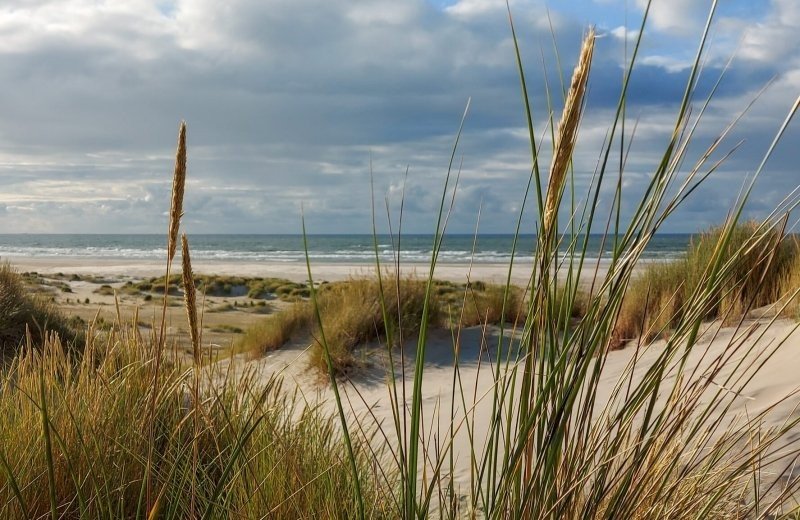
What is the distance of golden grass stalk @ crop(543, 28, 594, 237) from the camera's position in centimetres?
107

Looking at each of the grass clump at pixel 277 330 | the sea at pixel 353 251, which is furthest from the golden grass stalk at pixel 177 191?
the sea at pixel 353 251

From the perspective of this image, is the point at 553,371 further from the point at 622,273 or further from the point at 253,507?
the point at 253,507

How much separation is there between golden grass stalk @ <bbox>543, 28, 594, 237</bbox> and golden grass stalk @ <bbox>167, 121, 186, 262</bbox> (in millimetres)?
594

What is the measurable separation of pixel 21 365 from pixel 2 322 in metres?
5.20

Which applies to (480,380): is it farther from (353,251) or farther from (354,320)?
(353,251)

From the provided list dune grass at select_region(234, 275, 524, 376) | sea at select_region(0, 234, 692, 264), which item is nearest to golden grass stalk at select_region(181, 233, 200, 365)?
dune grass at select_region(234, 275, 524, 376)

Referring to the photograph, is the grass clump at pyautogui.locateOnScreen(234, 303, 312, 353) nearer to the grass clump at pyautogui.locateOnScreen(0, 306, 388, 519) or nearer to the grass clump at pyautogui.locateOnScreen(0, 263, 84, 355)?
the grass clump at pyautogui.locateOnScreen(0, 263, 84, 355)

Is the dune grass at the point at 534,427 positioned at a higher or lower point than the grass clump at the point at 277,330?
higher

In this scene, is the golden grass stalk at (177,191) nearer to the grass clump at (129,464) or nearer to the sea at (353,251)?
the grass clump at (129,464)

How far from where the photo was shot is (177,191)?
47.4 inches

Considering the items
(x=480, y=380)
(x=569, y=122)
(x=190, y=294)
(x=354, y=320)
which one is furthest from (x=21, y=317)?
(x=569, y=122)

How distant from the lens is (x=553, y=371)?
128cm

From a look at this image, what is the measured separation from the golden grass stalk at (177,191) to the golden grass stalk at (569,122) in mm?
594

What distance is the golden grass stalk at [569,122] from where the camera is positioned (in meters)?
1.07
